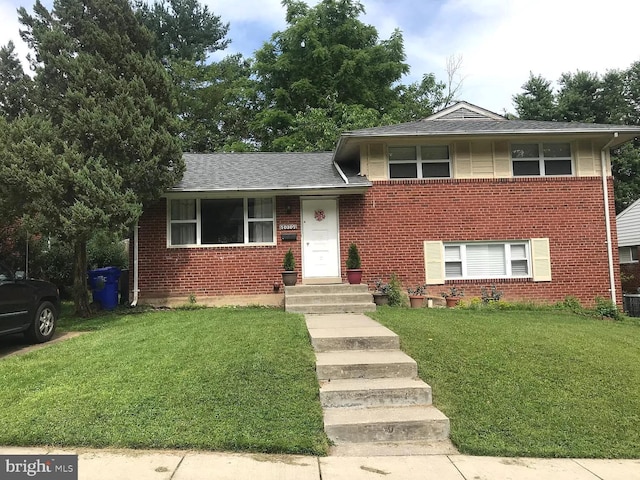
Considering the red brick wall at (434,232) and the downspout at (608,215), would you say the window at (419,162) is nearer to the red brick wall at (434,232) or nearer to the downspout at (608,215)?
the red brick wall at (434,232)

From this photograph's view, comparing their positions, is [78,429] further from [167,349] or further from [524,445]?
[524,445]

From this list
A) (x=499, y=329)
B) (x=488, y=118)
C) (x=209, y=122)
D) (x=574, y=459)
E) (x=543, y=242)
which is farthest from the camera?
(x=209, y=122)

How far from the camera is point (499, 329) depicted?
25.7ft

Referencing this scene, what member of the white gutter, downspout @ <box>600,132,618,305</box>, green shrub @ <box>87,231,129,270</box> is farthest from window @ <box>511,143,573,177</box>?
green shrub @ <box>87,231,129,270</box>

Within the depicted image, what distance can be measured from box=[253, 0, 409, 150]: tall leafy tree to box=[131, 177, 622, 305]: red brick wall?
48.0 feet

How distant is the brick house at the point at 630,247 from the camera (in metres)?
18.8

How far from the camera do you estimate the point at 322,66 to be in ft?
89.4

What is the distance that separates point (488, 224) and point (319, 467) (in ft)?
31.0

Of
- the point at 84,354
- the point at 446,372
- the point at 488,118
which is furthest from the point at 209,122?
the point at 446,372

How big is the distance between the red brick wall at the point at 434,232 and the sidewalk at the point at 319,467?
7.63 meters

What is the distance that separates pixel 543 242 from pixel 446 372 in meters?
7.71

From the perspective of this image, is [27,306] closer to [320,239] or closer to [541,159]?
[320,239]

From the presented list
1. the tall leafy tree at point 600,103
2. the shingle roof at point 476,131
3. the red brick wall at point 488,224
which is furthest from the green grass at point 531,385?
the tall leafy tree at point 600,103

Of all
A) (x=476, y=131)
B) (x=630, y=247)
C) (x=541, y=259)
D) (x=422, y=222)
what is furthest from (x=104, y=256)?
(x=630, y=247)
